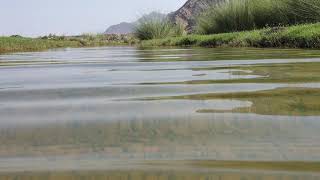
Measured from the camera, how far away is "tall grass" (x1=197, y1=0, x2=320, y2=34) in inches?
564

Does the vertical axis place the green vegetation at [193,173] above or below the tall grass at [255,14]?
below

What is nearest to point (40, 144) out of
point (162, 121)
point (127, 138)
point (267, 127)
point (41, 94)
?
point (127, 138)

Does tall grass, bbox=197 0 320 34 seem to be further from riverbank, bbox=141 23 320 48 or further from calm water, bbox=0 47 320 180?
calm water, bbox=0 47 320 180

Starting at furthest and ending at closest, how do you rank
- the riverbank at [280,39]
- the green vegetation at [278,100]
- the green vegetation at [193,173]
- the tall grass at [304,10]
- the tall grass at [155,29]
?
the tall grass at [155,29] < the tall grass at [304,10] < the riverbank at [280,39] < the green vegetation at [278,100] < the green vegetation at [193,173]

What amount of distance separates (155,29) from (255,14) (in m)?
8.52

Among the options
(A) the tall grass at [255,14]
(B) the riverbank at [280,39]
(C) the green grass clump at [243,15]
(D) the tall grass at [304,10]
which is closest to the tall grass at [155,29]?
(A) the tall grass at [255,14]

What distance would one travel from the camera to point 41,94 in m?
2.83

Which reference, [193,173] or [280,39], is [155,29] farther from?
[193,173]

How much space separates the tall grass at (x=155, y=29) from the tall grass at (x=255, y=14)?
3.60m

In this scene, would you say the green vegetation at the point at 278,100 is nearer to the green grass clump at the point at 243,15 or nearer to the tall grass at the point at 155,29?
the green grass clump at the point at 243,15

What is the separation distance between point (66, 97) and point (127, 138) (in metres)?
1.23

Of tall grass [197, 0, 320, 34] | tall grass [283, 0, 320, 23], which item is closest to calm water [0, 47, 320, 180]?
tall grass [283, 0, 320, 23]

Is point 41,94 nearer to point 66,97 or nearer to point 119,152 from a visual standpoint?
point 66,97

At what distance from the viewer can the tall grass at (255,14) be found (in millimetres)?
14320
